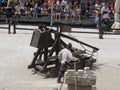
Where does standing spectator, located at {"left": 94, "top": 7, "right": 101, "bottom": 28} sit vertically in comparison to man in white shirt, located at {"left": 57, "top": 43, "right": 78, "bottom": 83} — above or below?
above

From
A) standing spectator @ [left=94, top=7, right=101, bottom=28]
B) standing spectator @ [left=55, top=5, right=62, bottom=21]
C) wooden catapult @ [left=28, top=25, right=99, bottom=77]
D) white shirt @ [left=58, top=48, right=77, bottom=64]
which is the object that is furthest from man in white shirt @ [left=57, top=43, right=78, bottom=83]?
standing spectator @ [left=55, top=5, right=62, bottom=21]

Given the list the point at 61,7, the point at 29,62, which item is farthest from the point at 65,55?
the point at 61,7

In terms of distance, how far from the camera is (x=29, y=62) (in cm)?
1914

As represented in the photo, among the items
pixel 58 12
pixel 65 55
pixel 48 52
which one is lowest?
pixel 48 52

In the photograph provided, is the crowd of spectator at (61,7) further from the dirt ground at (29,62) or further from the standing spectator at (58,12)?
the dirt ground at (29,62)

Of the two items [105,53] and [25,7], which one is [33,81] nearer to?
[105,53]

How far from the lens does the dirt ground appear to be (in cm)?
1567

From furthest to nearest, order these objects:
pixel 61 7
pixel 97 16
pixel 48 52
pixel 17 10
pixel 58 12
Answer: pixel 17 10
pixel 61 7
pixel 58 12
pixel 97 16
pixel 48 52

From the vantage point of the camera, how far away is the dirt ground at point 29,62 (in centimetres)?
1567

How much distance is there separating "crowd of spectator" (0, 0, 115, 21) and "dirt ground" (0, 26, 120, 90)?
354 centimetres

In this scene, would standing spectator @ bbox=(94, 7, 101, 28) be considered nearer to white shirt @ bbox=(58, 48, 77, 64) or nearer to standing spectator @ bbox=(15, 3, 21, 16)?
standing spectator @ bbox=(15, 3, 21, 16)

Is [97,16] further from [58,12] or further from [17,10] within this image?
[17,10]

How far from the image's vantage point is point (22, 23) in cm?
3106

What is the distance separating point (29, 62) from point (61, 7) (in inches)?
444
